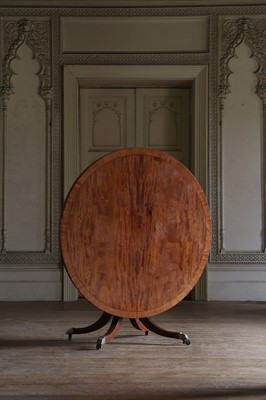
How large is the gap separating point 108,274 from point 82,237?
0.86ft

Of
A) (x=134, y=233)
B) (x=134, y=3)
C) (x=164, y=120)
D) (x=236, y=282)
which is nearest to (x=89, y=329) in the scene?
(x=134, y=233)

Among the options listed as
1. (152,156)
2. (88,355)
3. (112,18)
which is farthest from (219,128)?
(88,355)

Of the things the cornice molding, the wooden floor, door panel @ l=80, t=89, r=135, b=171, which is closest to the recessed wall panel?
the cornice molding

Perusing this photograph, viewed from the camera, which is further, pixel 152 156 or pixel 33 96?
pixel 33 96

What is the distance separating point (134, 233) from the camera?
119 inches

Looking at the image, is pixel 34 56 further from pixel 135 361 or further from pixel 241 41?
pixel 135 361

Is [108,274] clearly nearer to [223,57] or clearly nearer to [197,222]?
[197,222]

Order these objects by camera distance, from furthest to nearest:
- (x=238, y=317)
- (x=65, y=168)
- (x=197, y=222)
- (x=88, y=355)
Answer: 1. (x=65, y=168)
2. (x=238, y=317)
3. (x=197, y=222)
4. (x=88, y=355)

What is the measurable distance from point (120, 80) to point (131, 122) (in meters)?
0.43

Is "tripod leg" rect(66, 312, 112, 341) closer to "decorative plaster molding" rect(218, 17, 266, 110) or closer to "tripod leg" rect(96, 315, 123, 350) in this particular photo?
"tripod leg" rect(96, 315, 123, 350)

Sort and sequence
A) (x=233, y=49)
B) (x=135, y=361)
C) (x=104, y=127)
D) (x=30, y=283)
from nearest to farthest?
1. (x=135, y=361)
2. (x=30, y=283)
3. (x=233, y=49)
4. (x=104, y=127)

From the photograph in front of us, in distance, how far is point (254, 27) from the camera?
508cm

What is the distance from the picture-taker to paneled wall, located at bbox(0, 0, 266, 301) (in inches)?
198

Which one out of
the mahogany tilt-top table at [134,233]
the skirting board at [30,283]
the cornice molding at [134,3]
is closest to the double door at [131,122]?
the cornice molding at [134,3]
